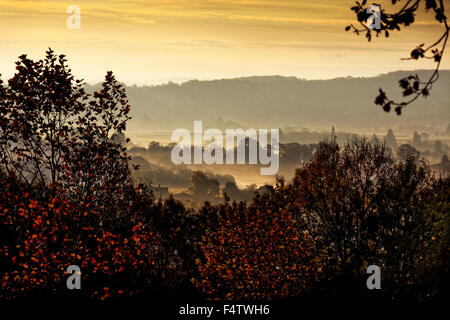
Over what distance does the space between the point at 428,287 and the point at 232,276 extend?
37.4ft

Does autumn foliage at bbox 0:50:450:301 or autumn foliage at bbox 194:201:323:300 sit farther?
autumn foliage at bbox 194:201:323:300

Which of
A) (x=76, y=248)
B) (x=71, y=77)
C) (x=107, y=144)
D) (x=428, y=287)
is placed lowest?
(x=428, y=287)

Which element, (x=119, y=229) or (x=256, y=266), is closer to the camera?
(x=256, y=266)

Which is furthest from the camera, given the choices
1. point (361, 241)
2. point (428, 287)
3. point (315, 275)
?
point (361, 241)

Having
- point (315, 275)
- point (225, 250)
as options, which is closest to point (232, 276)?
point (225, 250)

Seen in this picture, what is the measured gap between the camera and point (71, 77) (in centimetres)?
2044

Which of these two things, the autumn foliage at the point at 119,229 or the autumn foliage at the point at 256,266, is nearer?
the autumn foliage at the point at 119,229

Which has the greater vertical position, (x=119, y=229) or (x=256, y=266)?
(x=119, y=229)
